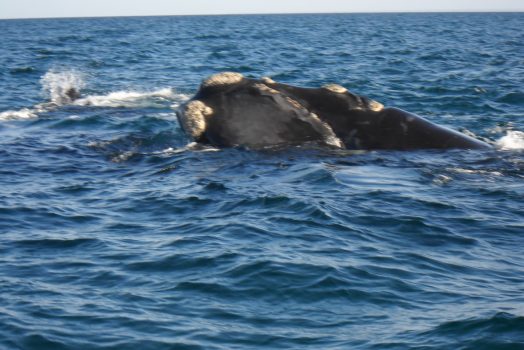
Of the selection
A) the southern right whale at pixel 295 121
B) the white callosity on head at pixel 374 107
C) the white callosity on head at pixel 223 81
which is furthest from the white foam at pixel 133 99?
the white callosity on head at pixel 374 107

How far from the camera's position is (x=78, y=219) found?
1270 cm

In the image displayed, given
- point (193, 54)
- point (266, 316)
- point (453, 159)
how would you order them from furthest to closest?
point (193, 54) < point (453, 159) < point (266, 316)

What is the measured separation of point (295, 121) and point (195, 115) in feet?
6.36

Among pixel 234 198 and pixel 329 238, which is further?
pixel 234 198

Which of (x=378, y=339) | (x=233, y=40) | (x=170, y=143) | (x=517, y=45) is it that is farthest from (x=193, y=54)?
(x=378, y=339)

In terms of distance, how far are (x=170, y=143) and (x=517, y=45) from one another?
37.6m

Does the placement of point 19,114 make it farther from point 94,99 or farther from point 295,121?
point 295,121

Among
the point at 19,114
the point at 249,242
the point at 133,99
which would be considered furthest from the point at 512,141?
the point at 133,99

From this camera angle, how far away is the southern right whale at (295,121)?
16.7 m

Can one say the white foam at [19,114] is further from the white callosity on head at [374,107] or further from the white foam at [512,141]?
the white foam at [512,141]

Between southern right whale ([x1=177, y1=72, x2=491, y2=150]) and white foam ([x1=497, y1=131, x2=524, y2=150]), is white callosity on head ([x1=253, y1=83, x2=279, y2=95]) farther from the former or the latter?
white foam ([x1=497, y1=131, x2=524, y2=150])

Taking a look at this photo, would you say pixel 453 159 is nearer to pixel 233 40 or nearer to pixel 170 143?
pixel 170 143

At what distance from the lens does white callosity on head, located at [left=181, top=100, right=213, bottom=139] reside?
1677cm

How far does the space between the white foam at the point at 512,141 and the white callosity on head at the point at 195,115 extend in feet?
19.8
